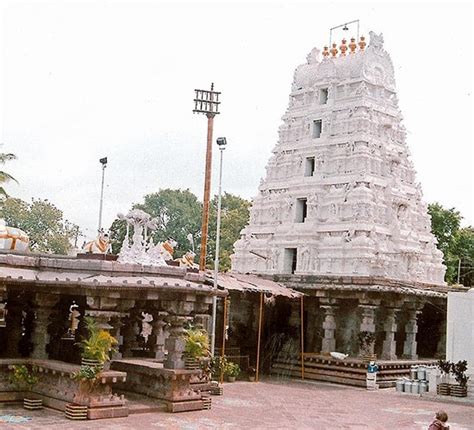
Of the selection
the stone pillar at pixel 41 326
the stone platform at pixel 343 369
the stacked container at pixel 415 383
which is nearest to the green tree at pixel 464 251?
the stone platform at pixel 343 369

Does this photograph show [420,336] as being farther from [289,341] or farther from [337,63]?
[337,63]

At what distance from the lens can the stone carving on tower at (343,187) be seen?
30938 millimetres

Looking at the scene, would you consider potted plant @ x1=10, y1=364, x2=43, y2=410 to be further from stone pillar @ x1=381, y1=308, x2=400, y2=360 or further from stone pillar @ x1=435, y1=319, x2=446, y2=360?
stone pillar @ x1=435, y1=319, x2=446, y2=360

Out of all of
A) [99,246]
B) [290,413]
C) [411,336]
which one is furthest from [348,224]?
[290,413]

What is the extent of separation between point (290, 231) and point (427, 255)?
7.05 meters

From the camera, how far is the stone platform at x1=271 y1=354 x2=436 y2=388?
26422 mm

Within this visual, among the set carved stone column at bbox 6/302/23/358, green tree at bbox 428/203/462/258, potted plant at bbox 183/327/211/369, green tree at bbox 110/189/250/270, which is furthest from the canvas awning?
green tree at bbox 110/189/250/270

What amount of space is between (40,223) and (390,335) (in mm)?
40882

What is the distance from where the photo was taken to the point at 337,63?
3409 centimetres

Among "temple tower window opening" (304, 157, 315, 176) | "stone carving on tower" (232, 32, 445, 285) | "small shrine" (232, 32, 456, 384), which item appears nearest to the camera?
"small shrine" (232, 32, 456, 384)

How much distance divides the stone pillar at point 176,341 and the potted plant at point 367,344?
11.8 metres

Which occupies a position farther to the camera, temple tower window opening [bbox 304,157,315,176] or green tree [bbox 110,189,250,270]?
green tree [bbox 110,189,250,270]

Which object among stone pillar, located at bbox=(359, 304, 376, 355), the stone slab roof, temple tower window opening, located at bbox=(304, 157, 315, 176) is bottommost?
stone pillar, located at bbox=(359, 304, 376, 355)

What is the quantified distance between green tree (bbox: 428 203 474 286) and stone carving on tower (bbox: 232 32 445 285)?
14757 mm
